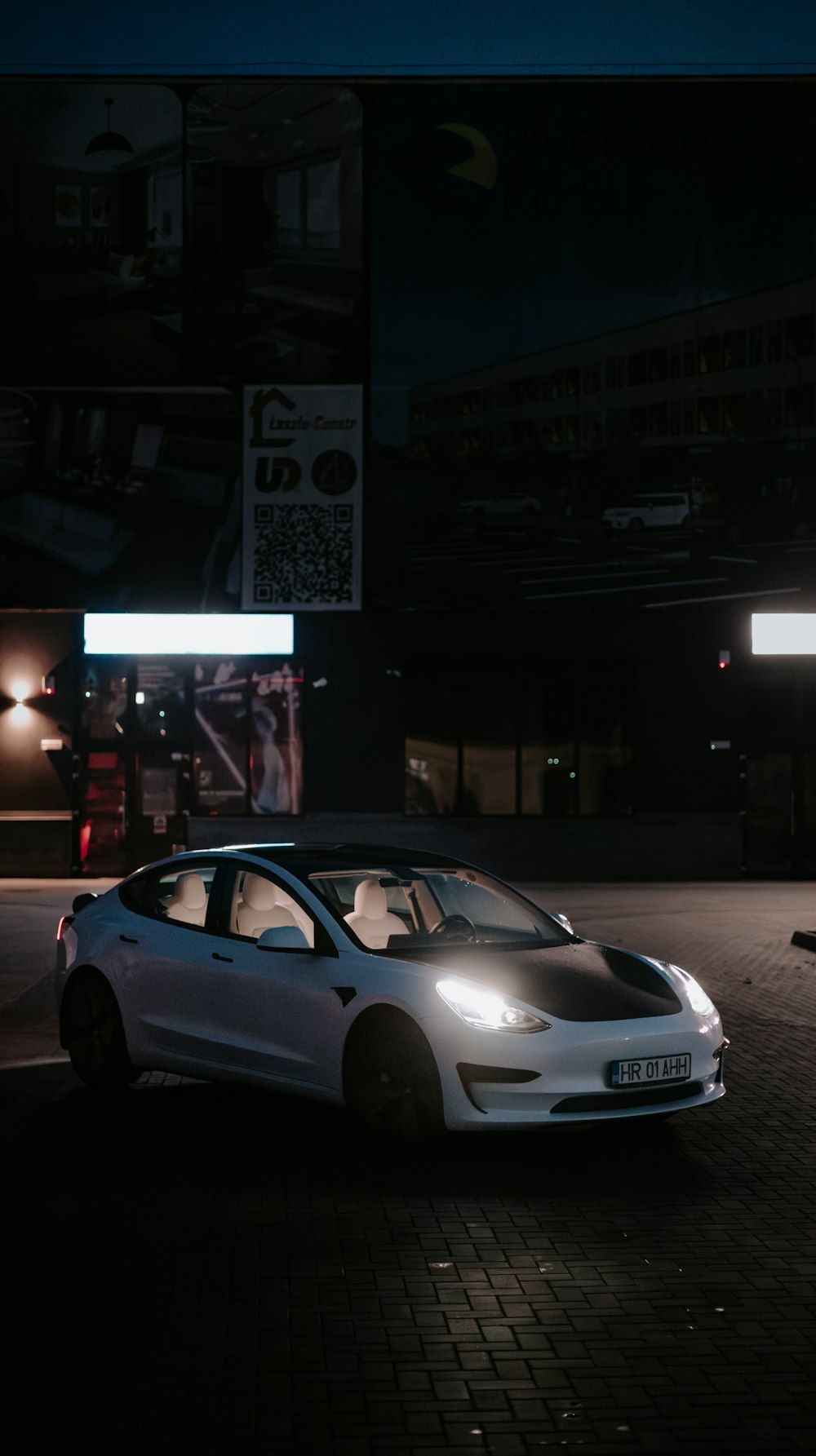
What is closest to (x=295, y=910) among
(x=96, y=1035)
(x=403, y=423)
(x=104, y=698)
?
(x=96, y=1035)

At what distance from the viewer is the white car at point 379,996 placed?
8102 mm

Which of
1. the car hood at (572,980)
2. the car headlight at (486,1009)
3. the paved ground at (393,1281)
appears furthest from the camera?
the car hood at (572,980)

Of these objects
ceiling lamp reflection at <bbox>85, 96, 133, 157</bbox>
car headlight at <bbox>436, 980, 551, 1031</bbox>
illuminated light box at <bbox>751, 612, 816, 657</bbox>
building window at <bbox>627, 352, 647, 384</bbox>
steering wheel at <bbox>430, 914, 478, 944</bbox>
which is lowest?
car headlight at <bbox>436, 980, 551, 1031</bbox>

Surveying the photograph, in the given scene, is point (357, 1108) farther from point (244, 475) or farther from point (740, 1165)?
point (244, 475)

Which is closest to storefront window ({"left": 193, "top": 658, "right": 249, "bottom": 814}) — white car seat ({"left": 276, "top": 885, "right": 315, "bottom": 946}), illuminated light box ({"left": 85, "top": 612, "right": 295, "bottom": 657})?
illuminated light box ({"left": 85, "top": 612, "right": 295, "bottom": 657})

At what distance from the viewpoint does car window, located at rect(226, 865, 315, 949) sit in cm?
952

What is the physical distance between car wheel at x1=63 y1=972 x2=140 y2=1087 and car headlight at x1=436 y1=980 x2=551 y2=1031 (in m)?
2.44

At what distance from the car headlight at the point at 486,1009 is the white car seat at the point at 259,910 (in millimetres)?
1549

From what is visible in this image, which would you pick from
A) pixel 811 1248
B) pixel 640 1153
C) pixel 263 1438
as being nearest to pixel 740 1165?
pixel 640 1153

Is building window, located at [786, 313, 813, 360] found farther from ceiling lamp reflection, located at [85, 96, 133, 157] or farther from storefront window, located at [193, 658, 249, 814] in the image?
ceiling lamp reflection, located at [85, 96, 133, 157]

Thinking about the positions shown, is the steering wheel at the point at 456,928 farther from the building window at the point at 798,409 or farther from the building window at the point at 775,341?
the building window at the point at 775,341

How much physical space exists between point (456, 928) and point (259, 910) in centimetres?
109

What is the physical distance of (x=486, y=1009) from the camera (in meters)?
8.18

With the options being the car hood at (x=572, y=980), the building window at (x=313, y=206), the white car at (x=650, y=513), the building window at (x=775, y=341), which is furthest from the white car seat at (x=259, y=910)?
the building window at (x=775, y=341)
